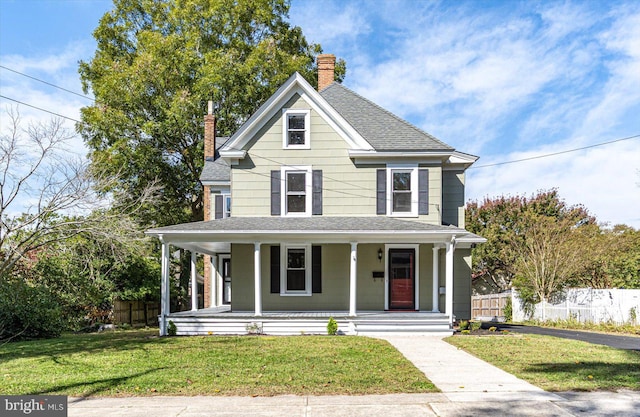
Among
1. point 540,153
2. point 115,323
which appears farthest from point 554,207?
point 115,323

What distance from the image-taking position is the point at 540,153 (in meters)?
22.2

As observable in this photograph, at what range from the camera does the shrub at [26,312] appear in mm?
15805

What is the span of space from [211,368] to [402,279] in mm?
8879

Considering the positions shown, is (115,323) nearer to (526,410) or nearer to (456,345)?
(456,345)

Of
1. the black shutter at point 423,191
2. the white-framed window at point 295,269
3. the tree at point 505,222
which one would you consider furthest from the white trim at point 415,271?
the tree at point 505,222

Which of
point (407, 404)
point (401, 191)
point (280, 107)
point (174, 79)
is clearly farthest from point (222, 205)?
point (407, 404)

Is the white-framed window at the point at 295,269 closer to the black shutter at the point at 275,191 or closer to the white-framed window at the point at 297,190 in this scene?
the white-framed window at the point at 297,190

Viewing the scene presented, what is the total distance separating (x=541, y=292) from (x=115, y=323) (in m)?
17.8

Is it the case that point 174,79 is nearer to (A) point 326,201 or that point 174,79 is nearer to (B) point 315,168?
(B) point 315,168

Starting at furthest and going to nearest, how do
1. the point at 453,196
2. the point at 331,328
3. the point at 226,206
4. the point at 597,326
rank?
1. the point at 226,206
2. the point at 597,326
3. the point at 453,196
4. the point at 331,328

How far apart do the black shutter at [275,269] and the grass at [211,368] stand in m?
3.50

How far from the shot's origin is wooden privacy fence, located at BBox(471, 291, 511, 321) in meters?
26.3

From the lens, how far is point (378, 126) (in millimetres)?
17797

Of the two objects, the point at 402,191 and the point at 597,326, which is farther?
the point at 597,326
